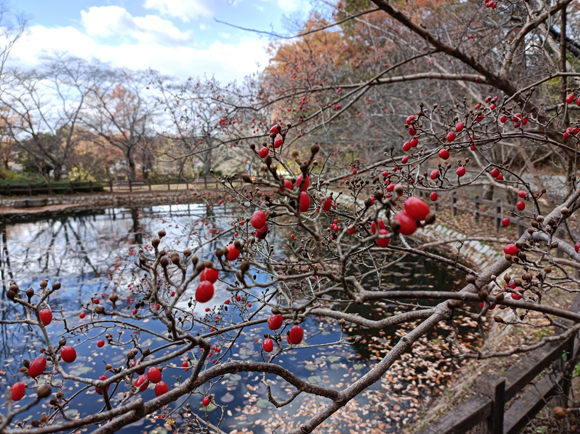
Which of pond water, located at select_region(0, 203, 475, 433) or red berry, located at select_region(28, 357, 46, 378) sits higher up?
Answer: red berry, located at select_region(28, 357, 46, 378)

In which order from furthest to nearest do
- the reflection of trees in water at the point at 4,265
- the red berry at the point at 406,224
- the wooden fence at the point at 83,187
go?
the wooden fence at the point at 83,187 → the reflection of trees in water at the point at 4,265 → the red berry at the point at 406,224

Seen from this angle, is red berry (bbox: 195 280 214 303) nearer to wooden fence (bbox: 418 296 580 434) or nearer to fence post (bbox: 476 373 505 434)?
wooden fence (bbox: 418 296 580 434)

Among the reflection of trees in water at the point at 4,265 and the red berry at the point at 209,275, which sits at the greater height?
the red berry at the point at 209,275

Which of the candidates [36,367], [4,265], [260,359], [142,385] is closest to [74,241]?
[4,265]

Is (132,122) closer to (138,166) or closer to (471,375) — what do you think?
(138,166)

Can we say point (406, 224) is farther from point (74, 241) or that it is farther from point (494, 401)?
point (74, 241)

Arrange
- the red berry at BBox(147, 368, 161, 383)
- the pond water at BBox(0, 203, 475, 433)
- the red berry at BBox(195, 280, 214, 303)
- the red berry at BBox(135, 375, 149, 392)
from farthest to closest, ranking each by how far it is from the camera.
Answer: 1. the pond water at BBox(0, 203, 475, 433)
2. the red berry at BBox(147, 368, 161, 383)
3. the red berry at BBox(135, 375, 149, 392)
4. the red berry at BBox(195, 280, 214, 303)

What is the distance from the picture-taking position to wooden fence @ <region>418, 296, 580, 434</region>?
2281 mm

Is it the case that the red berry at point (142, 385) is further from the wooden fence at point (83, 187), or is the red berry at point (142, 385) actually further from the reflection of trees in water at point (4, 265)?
the wooden fence at point (83, 187)

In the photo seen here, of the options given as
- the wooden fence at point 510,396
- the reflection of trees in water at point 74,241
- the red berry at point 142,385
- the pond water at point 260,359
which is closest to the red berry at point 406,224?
the red berry at point 142,385

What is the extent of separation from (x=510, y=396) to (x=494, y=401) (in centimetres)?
26

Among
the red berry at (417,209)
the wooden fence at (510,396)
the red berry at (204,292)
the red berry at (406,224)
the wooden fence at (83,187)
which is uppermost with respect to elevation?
the wooden fence at (83,187)

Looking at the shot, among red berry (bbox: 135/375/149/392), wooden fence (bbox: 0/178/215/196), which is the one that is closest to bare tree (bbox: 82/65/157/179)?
wooden fence (bbox: 0/178/215/196)

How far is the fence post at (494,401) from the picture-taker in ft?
7.70
